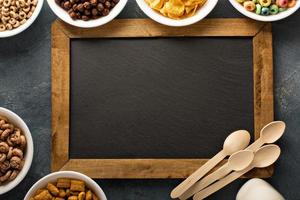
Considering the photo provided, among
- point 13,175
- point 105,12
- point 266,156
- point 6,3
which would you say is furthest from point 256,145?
point 6,3

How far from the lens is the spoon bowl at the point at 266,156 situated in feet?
4.04

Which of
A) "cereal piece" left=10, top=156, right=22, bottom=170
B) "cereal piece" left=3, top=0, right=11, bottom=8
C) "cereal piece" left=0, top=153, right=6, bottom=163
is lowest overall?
A: "cereal piece" left=10, top=156, right=22, bottom=170

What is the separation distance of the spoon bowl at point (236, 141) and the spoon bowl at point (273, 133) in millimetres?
44

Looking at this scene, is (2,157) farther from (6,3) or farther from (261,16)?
(261,16)

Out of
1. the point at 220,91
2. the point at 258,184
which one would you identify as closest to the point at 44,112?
the point at 220,91

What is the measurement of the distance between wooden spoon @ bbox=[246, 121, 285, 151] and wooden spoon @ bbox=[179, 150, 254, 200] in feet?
0.10

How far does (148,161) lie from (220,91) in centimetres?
27

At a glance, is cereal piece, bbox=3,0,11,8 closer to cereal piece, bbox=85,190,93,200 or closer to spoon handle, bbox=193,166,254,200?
cereal piece, bbox=85,190,93,200

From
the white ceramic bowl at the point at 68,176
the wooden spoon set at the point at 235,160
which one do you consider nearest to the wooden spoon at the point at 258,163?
the wooden spoon set at the point at 235,160

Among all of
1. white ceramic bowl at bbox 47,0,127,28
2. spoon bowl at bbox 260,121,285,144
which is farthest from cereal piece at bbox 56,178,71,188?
spoon bowl at bbox 260,121,285,144

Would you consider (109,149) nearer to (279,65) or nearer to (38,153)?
(38,153)

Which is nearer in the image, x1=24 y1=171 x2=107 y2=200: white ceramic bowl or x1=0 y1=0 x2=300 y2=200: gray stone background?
x1=24 y1=171 x2=107 y2=200: white ceramic bowl

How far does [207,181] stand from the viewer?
1.25 m

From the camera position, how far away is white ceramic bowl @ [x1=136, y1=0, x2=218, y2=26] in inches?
48.3
